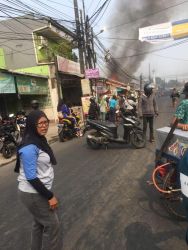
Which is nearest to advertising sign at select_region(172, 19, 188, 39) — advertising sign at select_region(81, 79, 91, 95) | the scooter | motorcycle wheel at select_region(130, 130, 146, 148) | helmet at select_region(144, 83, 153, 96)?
advertising sign at select_region(81, 79, 91, 95)

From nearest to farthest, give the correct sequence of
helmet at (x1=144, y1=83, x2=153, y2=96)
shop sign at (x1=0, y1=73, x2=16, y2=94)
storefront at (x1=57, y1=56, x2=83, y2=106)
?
helmet at (x1=144, y1=83, x2=153, y2=96) < shop sign at (x1=0, y1=73, x2=16, y2=94) < storefront at (x1=57, y1=56, x2=83, y2=106)

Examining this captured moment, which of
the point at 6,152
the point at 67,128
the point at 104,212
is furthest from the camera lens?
the point at 67,128

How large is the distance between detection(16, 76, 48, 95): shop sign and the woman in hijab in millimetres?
13088

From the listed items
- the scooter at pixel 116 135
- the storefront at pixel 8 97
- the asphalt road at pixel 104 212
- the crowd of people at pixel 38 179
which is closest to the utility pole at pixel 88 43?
the storefront at pixel 8 97

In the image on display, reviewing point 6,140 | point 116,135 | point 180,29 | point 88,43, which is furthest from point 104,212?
point 88,43

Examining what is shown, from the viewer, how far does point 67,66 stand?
22.4 meters

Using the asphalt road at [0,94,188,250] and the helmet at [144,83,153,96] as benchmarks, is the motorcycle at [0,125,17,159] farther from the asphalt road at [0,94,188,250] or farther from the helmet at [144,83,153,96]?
the helmet at [144,83,153,96]

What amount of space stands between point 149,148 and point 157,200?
4.12 m

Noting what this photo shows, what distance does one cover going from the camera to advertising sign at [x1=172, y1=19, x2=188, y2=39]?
59.9 ft

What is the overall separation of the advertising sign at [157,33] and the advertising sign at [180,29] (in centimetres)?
24

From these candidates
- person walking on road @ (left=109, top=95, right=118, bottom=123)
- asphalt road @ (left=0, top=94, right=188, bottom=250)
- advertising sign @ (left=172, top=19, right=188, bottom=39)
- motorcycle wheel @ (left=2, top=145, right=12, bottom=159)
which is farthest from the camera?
advertising sign @ (left=172, top=19, right=188, bottom=39)

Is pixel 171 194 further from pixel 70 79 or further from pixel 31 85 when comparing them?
pixel 70 79

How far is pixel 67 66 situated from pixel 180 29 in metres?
8.52

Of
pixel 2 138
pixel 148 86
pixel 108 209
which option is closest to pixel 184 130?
pixel 108 209
